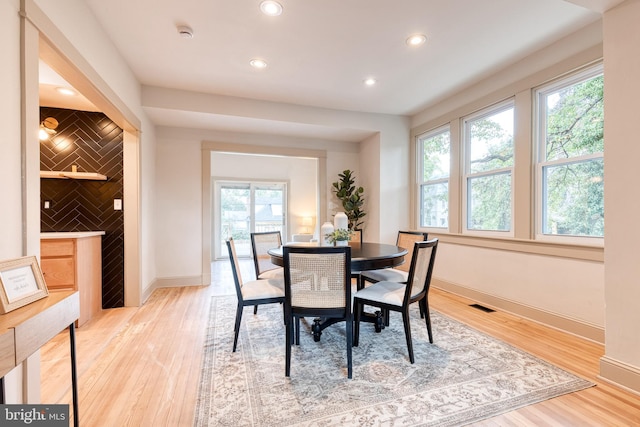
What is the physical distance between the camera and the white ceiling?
7.17 ft

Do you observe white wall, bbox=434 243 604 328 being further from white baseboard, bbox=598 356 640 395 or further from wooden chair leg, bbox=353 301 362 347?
wooden chair leg, bbox=353 301 362 347

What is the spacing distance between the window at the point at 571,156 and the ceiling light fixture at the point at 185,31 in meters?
3.35

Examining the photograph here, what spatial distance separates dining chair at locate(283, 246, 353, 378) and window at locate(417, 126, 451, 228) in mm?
2768

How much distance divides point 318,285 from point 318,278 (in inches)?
2.0

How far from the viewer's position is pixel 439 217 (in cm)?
425

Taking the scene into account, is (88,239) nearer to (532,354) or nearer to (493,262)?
(532,354)

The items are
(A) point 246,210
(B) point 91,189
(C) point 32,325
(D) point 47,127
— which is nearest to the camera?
(C) point 32,325

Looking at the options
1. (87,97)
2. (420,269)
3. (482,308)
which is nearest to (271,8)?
(87,97)

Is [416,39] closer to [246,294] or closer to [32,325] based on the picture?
[246,294]

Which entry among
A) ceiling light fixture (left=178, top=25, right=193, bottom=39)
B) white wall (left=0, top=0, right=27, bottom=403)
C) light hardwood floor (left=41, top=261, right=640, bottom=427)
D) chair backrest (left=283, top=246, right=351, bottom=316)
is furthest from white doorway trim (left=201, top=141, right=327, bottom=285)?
white wall (left=0, top=0, right=27, bottom=403)

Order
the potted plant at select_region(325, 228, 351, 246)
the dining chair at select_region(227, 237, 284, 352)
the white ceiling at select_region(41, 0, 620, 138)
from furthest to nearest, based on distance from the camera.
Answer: the potted plant at select_region(325, 228, 351, 246), the dining chair at select_region(227, 237, 284, 352), the white ceiling at select_region(41, 0, 620, 138)

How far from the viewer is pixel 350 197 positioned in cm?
489

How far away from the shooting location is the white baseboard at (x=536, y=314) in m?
2.42

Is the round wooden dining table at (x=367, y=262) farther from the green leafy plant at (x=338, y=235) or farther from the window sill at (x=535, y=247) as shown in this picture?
the window sill at (x=535, y=247)
